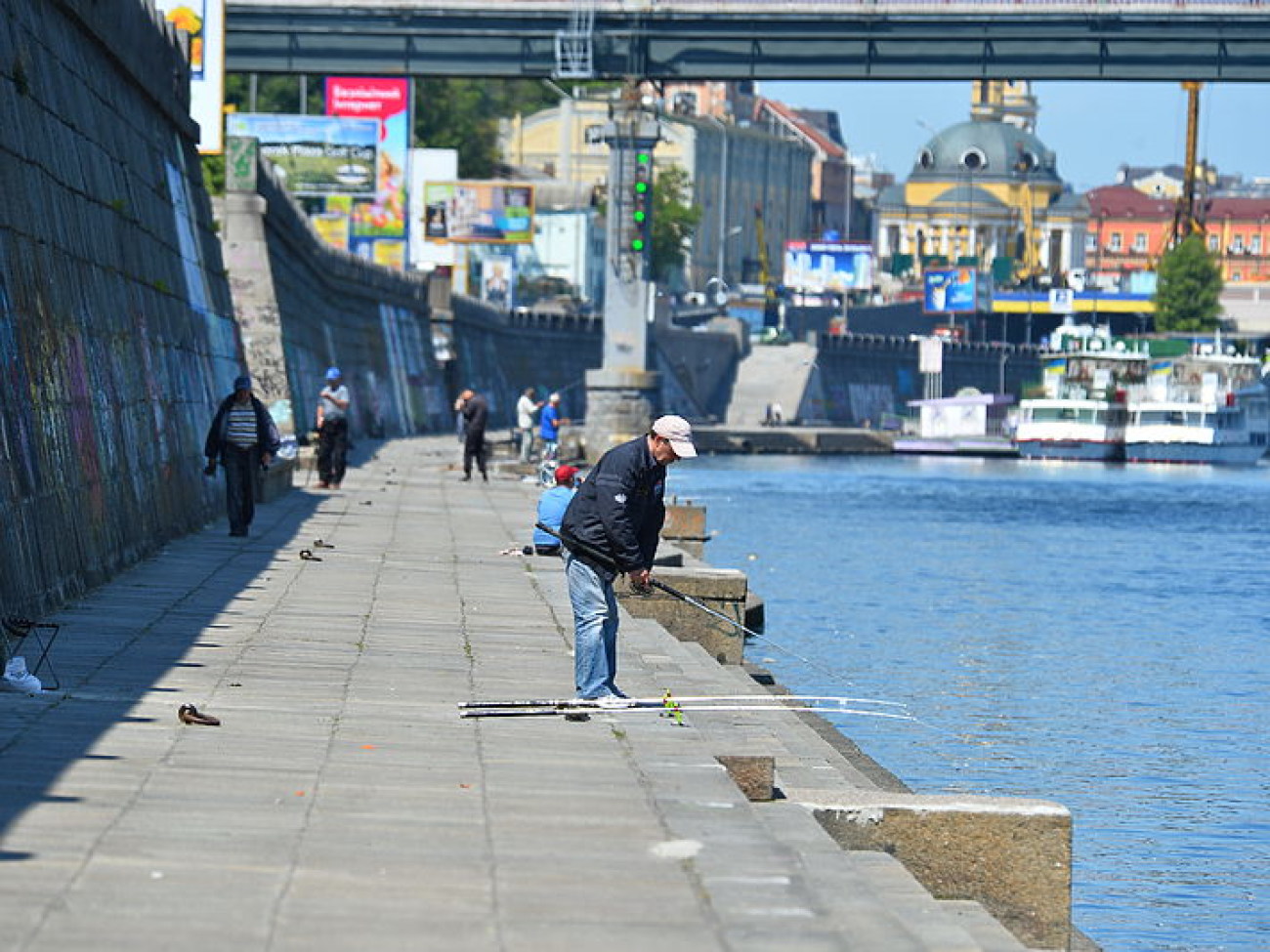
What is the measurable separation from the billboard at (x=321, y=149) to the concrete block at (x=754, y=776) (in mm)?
69709

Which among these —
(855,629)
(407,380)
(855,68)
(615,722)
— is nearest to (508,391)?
(407,380)

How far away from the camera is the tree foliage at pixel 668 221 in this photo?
159 meters

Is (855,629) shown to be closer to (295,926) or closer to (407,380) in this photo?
(295,926)

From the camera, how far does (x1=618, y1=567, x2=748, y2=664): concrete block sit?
70.4 feet

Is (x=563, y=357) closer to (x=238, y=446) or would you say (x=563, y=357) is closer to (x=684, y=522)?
(x=684, y=522)

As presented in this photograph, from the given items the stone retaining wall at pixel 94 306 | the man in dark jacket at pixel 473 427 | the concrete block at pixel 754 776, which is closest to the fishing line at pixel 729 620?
the concrete block at pixel 754 776

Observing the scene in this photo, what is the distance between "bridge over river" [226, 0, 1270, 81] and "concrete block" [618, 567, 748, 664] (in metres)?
49.6

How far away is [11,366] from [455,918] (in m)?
9.33

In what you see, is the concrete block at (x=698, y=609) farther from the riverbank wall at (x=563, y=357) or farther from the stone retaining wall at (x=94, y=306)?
the riverbank wall at (x=563, y=357)

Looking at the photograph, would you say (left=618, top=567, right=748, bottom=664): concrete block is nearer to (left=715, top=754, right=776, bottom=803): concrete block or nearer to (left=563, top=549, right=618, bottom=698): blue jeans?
(left=563, top=549, right=618, bottom=698): blue jeans

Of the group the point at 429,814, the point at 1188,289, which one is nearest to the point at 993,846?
the point at 429,814

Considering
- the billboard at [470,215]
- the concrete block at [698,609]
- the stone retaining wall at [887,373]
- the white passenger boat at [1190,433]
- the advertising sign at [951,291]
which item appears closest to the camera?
the concrete block at [698,609]

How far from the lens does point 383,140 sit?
87.9 m

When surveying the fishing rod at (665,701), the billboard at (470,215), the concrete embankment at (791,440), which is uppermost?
the billboard at (470,215)
